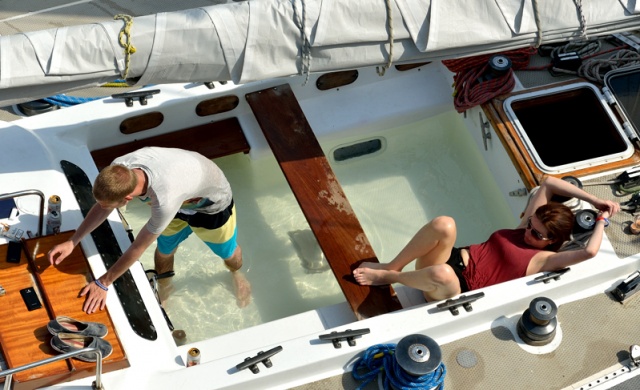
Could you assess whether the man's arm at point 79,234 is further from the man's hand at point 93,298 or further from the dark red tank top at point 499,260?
the dark red tank top at point 499,260

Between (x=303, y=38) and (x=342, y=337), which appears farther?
(x=303, y=38)

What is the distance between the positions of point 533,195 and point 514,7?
32.9 inches

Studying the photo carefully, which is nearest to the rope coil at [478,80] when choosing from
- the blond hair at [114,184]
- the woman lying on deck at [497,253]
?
the woman lying on deck at [497,253]

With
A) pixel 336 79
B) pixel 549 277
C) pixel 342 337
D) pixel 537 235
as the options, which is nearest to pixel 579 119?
pixel 537 235

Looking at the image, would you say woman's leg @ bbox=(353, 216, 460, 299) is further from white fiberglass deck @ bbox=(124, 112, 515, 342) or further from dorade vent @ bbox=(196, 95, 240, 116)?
dorade vent @ bbox=(196, 95, 240, 116)

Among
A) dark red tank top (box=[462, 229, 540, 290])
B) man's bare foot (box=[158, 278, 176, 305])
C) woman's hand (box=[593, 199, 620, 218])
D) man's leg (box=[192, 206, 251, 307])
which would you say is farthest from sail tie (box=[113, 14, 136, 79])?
woman's hand (box=[593, 199, 620, 218])

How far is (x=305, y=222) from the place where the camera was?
4387 millimetres

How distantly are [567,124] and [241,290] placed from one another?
1880mm

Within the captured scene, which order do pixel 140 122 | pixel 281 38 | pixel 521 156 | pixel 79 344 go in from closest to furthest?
pixel 79 344, pixel 281 38, pixel 521 156, pixel 140 122

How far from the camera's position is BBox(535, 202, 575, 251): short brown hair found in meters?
3.29

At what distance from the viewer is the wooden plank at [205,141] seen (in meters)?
4.08

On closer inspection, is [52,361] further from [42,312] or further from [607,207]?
[607,207]

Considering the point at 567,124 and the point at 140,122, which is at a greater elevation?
the point at 140,122

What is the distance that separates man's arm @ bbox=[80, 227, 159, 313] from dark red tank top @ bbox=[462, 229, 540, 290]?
139 centimetres
